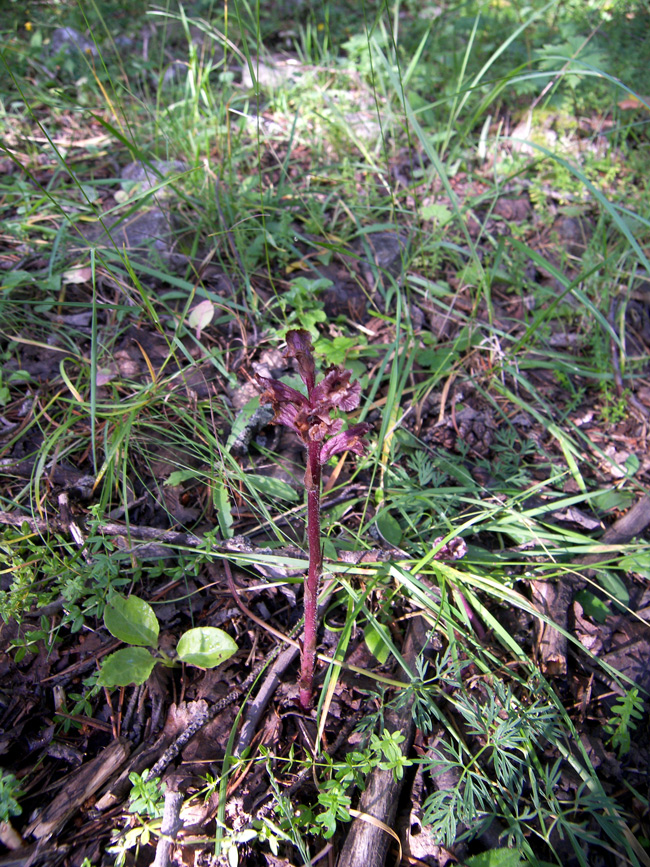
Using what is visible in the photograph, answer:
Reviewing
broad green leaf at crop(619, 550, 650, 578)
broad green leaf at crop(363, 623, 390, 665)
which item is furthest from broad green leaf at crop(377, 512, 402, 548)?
broad green leaf at crop(619, 550, 650, 578)

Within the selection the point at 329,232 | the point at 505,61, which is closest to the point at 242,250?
the point at 329,232

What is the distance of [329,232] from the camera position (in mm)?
2916

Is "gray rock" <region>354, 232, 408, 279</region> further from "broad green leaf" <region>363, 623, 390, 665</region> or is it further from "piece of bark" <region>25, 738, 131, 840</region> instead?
"piece of bark" <region>25, 738, 131, 840</region>

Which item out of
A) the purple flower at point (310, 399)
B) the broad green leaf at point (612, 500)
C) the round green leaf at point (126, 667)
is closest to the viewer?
the purple flower at point (310, 399)

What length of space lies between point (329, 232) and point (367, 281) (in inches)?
15.1

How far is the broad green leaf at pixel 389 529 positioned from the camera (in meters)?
1.98

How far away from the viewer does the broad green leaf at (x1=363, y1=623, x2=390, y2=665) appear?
1.76m

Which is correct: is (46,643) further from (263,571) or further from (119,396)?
(119,396)

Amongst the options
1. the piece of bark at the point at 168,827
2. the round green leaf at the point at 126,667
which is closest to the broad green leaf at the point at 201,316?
the round green leaf at the point at 126,667

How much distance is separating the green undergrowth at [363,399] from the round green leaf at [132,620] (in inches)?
3.6

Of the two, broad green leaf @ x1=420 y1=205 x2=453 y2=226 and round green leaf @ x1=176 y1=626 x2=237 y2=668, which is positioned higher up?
broad green leaf @ x1=420 y1=205 x2=453 y2=226

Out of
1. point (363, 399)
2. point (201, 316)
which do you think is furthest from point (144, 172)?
point (363, 399)

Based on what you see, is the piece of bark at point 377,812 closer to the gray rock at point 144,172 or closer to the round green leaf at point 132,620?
the round green leaf at point 132,620

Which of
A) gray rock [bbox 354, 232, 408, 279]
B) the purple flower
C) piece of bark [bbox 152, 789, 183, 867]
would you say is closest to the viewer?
the purple flower
